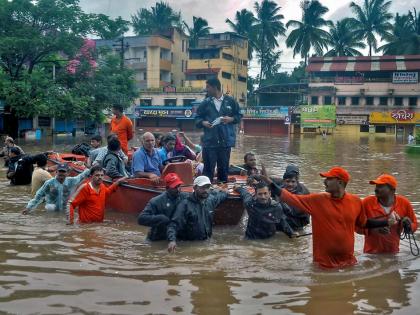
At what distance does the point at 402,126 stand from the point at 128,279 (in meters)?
52.6

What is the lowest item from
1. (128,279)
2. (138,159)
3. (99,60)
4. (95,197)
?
(128,279)

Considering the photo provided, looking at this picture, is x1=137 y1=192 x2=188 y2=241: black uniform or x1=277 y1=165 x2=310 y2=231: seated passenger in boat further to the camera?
x1=277 y1=165 x2=310 y2=231: seated passenger in boat

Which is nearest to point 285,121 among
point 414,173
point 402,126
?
point 402,126

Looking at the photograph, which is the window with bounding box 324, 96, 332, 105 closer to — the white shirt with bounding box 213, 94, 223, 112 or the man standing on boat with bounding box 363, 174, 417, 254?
the white shirt with bounding box 213, 94, 223, 112

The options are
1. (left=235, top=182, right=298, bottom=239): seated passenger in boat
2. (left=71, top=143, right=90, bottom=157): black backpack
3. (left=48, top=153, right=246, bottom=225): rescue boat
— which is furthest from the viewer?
(left=71, top=143, right=90, bottom=157): black backpack

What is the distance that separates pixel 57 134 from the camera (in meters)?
41.6

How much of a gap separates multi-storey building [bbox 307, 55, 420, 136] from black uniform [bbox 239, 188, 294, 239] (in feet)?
162

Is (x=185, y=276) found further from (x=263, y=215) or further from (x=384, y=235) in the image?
(x=384, y=235)

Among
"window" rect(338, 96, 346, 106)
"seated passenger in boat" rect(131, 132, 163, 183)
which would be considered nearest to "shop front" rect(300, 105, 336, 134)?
"window" rect(338, 96, 346, 106)

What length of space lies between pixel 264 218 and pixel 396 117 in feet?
165

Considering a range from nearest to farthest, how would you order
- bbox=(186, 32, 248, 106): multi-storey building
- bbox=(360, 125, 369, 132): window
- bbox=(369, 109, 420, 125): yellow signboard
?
bbox=(369, 109, 420, 125): yellow signboard
bbox=(360, 125, 369, 132): window
bbox=(186, 32, 248, 106): multi-storey building

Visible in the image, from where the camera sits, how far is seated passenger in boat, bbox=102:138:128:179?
8866 mm

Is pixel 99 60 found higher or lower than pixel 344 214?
higher

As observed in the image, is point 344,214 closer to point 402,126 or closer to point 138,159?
point 138,159
